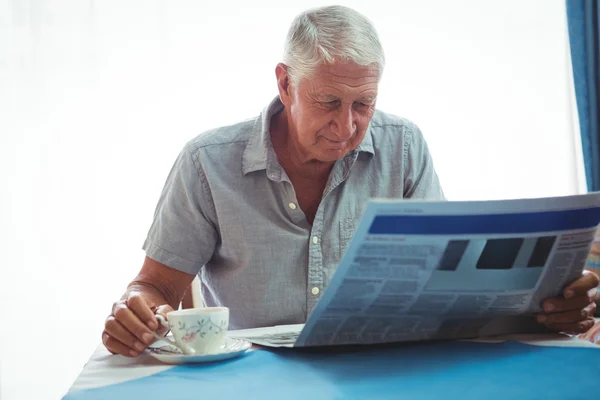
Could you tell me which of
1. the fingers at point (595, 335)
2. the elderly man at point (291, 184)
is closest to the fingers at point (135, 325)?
the elderly man at point (291, 184)

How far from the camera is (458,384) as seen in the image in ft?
2.35

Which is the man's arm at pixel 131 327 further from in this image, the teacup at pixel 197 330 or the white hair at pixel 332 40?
the white hair at pixel 332 40

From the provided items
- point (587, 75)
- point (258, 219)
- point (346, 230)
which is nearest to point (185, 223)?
point (258, 219)

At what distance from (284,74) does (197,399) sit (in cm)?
84

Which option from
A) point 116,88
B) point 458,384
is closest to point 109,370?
point 458,384

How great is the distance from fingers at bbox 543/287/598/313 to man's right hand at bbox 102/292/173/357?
515 mm

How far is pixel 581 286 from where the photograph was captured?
0.97m

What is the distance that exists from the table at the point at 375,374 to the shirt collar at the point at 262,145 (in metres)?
0.57

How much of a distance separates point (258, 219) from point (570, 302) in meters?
0.63

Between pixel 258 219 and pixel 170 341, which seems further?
pixel 258 219

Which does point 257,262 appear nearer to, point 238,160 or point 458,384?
point 238,160

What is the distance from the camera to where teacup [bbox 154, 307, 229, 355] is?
2.90ft

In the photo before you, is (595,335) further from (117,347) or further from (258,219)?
(117,347)

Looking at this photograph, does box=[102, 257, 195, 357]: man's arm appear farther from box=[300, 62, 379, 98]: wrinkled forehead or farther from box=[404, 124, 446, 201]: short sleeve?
box=[404, 124, 446, 201]: short sleeve
